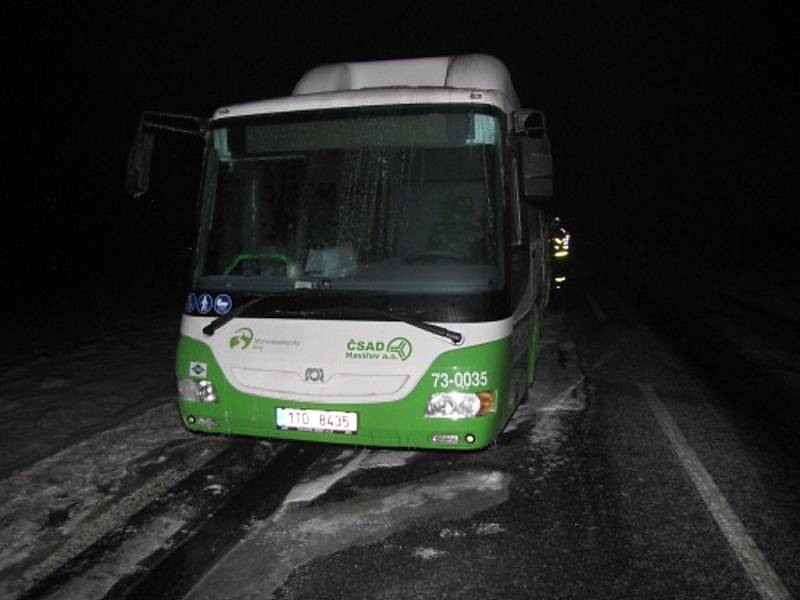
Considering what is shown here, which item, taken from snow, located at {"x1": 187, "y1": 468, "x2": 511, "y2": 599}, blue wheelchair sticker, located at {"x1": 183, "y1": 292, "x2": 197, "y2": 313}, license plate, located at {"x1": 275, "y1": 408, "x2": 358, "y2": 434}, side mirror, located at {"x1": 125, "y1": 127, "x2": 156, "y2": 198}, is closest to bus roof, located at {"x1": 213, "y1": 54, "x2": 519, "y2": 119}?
side mirror, located at {"x1": 125, "y1": 127, "x2": 156, "y2": 198}

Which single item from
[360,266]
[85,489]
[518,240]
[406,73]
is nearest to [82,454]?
[85,489]

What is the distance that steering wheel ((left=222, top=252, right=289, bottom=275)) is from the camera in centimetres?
438

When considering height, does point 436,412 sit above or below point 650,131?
below

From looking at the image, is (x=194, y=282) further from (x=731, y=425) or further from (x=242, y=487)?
(x=731, y=425)

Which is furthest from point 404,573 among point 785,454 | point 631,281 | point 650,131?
point 650,131

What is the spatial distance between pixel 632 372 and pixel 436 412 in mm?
4567

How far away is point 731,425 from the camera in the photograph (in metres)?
5.80

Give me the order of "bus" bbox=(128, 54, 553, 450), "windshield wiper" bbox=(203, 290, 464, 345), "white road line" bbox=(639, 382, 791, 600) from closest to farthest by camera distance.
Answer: "white road line" bbox=(639, 382, 791, 600), "windshield wiper" bbox=(203, 290, 464, 345), "bus" bbox=(128, 54, 553, 450)

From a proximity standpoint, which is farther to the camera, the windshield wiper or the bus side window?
the bus side window

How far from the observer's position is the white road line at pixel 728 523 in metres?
3.21

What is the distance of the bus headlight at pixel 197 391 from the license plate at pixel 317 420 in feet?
1.69

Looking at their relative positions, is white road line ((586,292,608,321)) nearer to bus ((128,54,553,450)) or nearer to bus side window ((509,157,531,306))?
bus side window ((509,157,531,306))

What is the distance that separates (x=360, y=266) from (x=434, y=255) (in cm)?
49

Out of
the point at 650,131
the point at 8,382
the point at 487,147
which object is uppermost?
the point at 650,131
